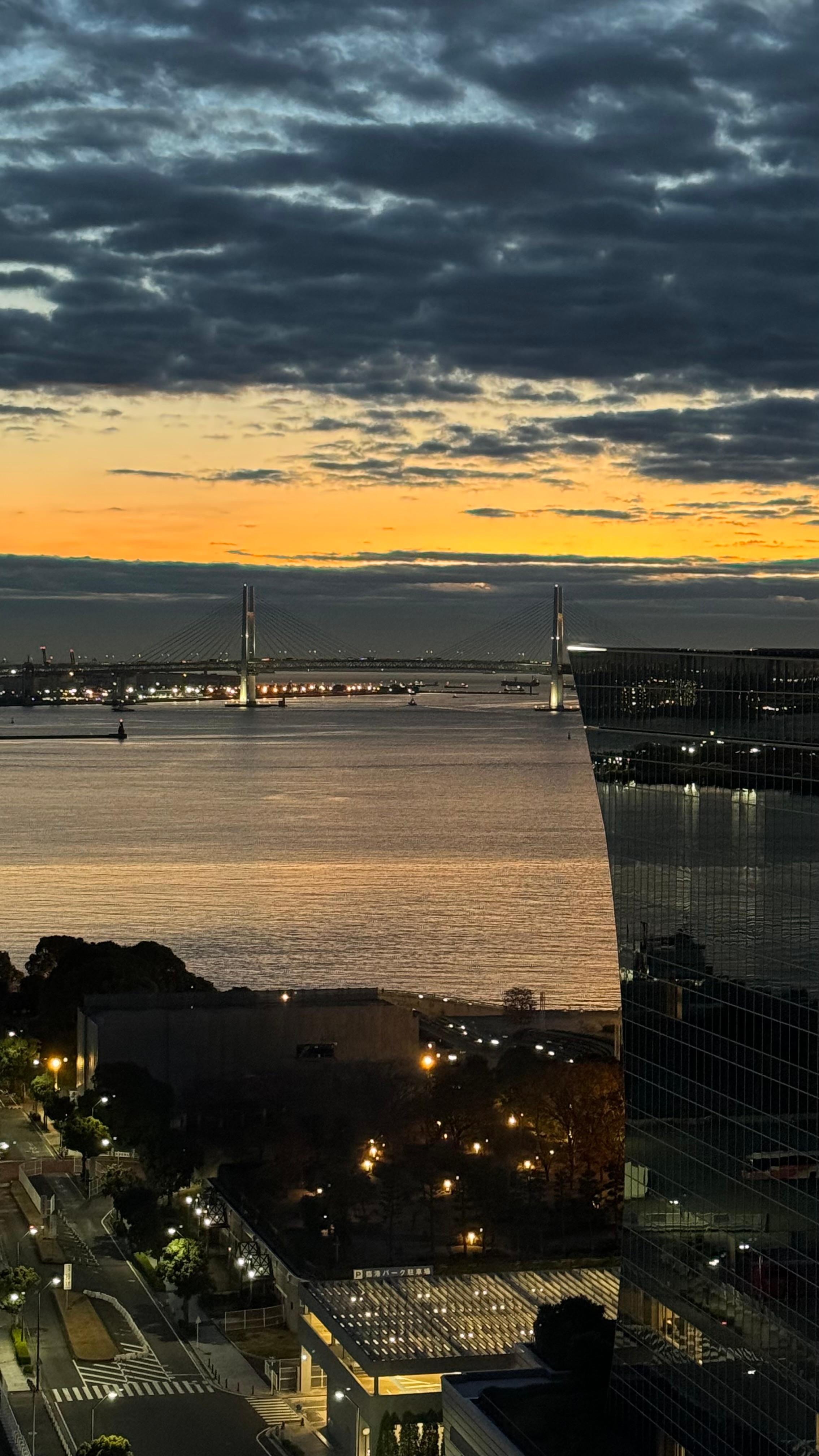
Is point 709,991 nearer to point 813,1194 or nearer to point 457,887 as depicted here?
point 813,1194

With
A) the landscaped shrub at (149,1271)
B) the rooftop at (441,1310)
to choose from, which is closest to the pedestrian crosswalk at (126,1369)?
the rooftop at (441,1310)

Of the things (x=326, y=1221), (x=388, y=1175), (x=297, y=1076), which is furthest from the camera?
(x=297, y=1076)

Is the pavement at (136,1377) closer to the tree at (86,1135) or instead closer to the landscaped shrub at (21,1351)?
the landscaped shrub at (21,1351)

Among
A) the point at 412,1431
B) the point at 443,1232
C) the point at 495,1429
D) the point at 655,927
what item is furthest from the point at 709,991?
the point at 443,1232

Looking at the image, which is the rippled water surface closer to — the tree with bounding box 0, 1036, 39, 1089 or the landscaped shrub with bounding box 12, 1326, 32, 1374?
the tree with bounding box 0, 1036, 39, 1089

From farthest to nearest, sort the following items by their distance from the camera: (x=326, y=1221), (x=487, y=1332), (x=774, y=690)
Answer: (x=326, y=1221) < (x=487, y=1332) < (x=774, y=690)
